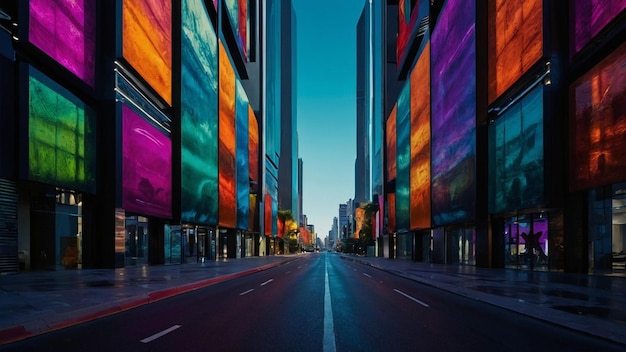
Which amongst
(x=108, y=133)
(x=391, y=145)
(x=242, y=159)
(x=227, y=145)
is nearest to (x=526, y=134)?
(x=108, y=133)

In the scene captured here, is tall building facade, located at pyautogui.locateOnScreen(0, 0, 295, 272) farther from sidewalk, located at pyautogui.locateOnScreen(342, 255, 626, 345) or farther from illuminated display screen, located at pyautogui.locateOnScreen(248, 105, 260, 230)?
illuminated display screen, located at pyautogui.locateOnScreen(248, 105, 260, 230)

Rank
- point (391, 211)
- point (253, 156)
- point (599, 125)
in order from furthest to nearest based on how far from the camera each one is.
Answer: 1. point (253, 156)
2. point (391, 211)
3. point (599, 125)

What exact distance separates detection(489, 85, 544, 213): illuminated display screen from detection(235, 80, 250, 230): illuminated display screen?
140 feet

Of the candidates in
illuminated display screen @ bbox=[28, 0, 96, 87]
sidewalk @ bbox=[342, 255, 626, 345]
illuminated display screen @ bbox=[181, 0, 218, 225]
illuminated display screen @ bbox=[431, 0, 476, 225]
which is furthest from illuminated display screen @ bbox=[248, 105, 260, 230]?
sidewalk @ bbox=[342, 255, 626, 345]

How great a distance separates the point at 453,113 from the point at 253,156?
5168 centimetres

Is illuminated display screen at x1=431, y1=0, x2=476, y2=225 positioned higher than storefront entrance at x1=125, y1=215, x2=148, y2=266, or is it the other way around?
illuminated display screen at x1=431, y1=0, x2=476, y2=225

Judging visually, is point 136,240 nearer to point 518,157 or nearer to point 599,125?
point 518,157

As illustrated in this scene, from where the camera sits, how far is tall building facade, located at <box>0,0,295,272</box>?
22172mm

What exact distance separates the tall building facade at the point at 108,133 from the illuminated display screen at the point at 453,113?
24.0 m

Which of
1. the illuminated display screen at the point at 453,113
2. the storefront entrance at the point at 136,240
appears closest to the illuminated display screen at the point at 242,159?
the illuminated display screen at the point at 453,113

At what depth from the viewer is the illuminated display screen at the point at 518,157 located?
93.4ft

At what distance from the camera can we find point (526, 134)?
30297 millimetres

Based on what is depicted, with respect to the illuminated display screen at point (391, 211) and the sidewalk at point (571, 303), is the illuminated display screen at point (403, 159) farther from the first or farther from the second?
the sidewalk at point (571, 303)

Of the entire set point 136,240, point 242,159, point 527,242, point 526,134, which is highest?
point 242,159
